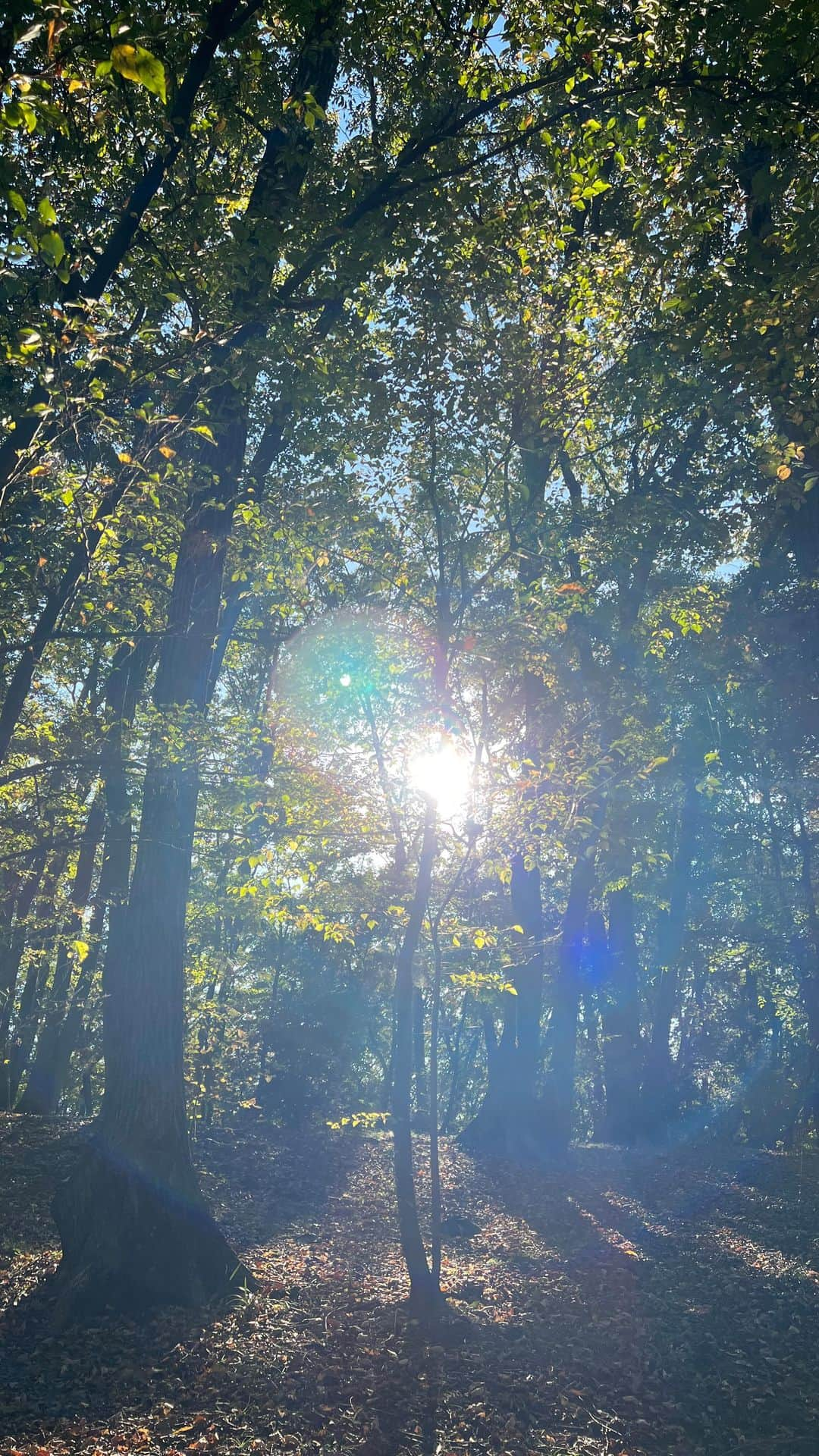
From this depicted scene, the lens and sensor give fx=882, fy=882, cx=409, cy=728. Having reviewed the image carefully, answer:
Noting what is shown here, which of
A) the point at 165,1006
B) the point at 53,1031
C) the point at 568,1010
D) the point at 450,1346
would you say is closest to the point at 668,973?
the point at 568,1010

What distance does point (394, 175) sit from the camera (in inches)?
241

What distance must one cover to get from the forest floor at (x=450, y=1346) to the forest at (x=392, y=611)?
2.2 inches

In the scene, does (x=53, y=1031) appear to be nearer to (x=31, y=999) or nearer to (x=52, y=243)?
(x=31, y=999)

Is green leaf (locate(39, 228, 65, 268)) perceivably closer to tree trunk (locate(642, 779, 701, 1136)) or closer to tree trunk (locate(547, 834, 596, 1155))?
tree trunk (locate(547, 834, 596, 1155))

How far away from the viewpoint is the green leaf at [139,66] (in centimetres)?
331

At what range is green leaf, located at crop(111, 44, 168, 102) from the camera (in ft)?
10.8

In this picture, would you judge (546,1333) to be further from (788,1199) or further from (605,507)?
(605,507)

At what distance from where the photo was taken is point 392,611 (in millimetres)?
11250

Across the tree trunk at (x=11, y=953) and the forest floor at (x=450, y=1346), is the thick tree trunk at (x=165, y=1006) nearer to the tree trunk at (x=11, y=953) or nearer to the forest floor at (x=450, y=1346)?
the forest floor at (x=450, y=1346)

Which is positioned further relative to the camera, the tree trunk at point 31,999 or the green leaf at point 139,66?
the tree trunk at point 31,999

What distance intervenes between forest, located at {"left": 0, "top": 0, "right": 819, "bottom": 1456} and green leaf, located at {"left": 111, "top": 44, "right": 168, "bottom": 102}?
16 mm

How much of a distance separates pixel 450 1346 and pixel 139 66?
993cm

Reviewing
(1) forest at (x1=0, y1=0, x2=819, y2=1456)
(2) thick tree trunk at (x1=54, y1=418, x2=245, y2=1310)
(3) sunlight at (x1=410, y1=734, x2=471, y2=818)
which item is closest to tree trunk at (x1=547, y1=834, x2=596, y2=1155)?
(1) forest at (x1=0, y1=0, x2=819, y2=1456)

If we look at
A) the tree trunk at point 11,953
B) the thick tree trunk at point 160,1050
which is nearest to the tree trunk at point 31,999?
the tree trunk at point 11,953
